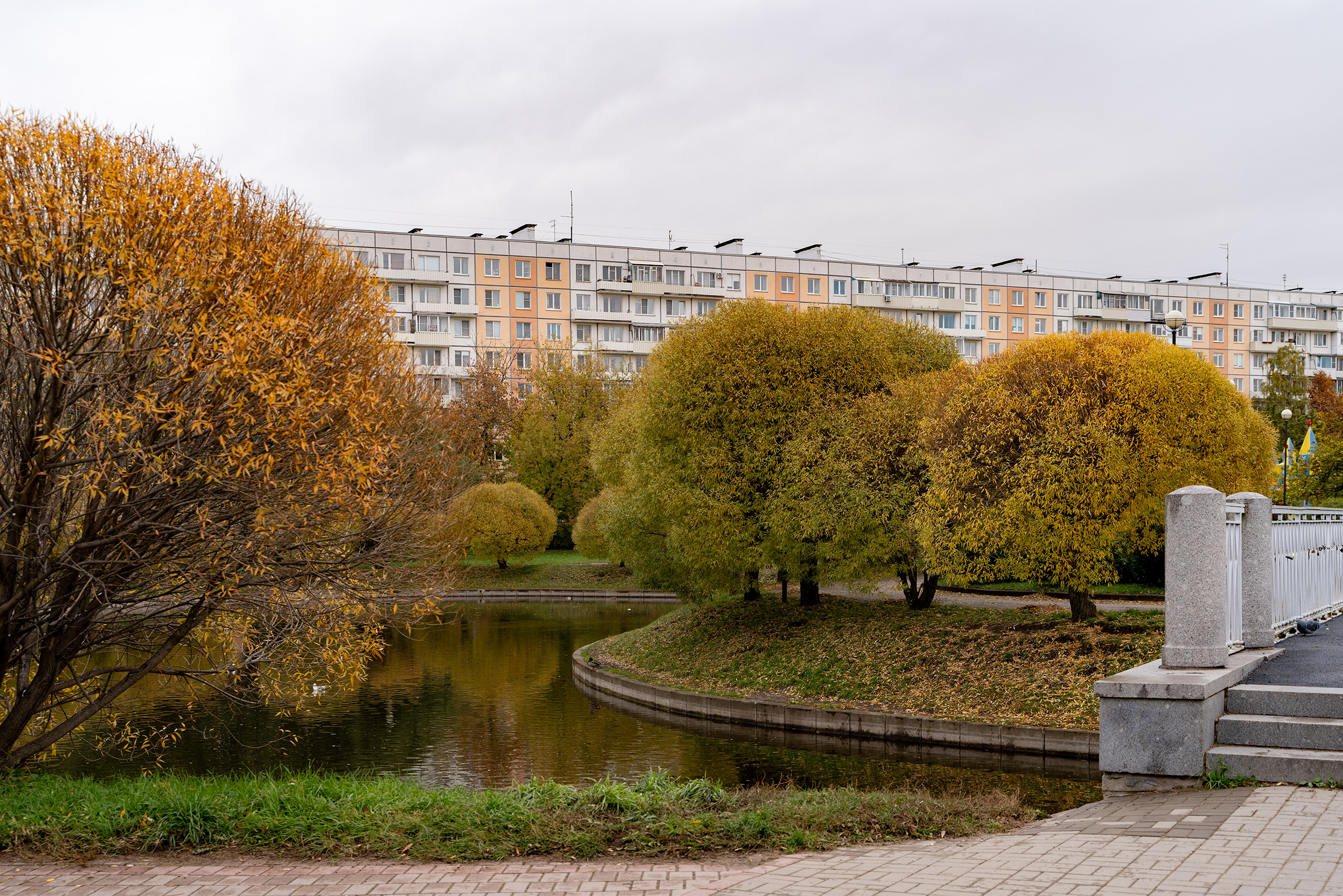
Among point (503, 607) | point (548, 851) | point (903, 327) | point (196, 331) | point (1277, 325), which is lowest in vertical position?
point (503, 607)

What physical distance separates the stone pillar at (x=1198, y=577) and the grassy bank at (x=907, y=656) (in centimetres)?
977

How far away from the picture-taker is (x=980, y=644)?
2398cm

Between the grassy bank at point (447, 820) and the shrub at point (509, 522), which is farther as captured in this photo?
the shrub at point (509, 522)

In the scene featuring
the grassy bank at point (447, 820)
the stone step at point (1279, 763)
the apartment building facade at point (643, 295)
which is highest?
the apartment building facade at point (643, 295)

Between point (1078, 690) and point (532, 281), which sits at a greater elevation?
point (532, 281)

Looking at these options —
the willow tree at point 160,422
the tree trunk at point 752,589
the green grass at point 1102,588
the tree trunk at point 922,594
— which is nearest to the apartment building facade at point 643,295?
the green grass at point 1102,588

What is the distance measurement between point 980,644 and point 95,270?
62.7 feet

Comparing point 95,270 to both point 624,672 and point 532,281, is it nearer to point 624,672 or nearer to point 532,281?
point 624,672

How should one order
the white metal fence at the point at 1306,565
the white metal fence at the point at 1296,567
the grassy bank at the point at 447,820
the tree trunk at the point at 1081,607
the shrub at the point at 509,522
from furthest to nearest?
the shrub at the point at 509,522 < the tree trunk at the point at 1081,607 < the white metal fence at the point at 1306,565 < the white metal fence at the point at 1296,567 < the grassy bank at the point at 447,820

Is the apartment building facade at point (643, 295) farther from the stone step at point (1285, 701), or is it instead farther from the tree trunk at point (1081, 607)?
the stone step at point (1285, 701)

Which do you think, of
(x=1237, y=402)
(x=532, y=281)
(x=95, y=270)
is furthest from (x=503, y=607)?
(x=95, y=270)

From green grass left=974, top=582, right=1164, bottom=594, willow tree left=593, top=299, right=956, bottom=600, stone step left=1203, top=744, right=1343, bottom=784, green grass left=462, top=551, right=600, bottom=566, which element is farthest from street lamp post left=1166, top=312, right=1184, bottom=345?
green grass left=462, top=551, right=600, bottom=566

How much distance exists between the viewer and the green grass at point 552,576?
182ft

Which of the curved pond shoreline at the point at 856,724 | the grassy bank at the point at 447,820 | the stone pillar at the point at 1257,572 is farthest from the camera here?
the curved pond shoreline at the point at 856,724
